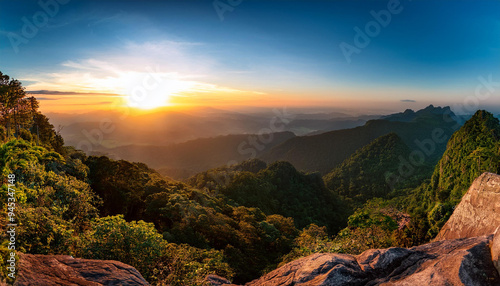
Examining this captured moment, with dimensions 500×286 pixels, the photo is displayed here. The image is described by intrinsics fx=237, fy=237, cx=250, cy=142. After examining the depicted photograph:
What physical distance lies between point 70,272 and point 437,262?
12997mm

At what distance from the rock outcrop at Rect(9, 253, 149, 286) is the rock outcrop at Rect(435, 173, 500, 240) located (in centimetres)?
1489

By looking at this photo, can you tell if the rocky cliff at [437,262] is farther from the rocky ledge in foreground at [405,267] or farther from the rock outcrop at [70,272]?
the rock outcrop at [70,272]

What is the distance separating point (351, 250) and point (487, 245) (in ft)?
24.9

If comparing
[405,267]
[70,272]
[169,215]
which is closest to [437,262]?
[405,267]

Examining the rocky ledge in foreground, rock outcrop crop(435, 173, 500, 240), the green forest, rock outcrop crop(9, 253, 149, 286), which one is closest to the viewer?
the rocky ledge in foreground

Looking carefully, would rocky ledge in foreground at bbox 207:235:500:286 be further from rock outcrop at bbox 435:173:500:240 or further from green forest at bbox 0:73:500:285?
green forest at bbox 0:73:500:285

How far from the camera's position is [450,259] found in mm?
7531

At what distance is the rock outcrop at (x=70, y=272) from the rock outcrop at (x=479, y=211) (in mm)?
14886

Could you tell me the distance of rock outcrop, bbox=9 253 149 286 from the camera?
7999 millimetres

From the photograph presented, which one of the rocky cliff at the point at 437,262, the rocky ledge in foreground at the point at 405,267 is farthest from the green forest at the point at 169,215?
the rocky ledge in foreground at the point at 405,267

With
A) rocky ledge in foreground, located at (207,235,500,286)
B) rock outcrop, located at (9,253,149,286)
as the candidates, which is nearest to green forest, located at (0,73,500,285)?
rock outcrop, located at (9,253,149,286)

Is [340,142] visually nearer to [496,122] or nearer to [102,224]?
[496,122]

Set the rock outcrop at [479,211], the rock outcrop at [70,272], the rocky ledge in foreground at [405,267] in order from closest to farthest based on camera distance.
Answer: the rocky ledge in foreground at [405,267] → the rock outcrop at [70,272] → the rock outcrop at [479,211]

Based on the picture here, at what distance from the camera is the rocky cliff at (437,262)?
7.06m
